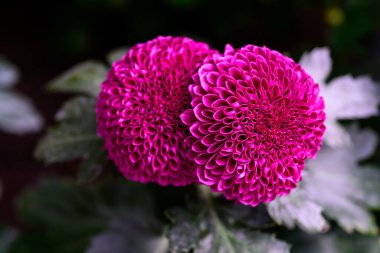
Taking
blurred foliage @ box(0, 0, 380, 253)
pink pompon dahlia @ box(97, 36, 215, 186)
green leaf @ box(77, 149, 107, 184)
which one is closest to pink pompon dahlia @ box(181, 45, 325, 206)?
pink pompon dahlia @ box(97, 36, 215, 186)

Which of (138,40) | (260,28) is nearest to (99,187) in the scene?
(138,40)

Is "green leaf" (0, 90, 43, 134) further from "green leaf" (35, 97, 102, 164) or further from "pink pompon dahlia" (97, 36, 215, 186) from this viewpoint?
"pink pompon dahlia" (97, 36, 215, 186)

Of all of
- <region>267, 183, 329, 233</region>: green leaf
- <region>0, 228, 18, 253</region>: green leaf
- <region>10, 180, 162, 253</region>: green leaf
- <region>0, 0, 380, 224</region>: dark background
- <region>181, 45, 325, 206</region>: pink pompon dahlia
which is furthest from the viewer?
<region>0, 0, 380, 224</region>: dark background

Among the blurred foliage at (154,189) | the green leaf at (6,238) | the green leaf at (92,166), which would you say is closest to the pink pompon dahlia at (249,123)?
the blurred foliage at (154,189)

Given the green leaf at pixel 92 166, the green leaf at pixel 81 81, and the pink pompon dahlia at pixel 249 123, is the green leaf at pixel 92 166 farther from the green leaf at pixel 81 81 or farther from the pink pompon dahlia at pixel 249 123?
the pink pompon dahlia at pixel 249 123

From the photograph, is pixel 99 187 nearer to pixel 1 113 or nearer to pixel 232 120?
pixel 1 113
